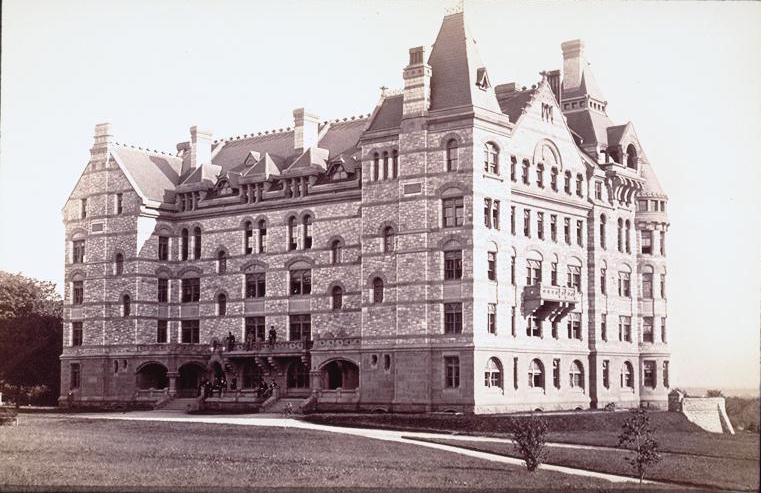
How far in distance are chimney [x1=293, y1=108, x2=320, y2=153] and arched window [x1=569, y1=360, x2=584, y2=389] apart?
21.3 metres

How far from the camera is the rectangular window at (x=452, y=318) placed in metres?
57.3

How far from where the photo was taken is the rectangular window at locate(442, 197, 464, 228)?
57.6 metres

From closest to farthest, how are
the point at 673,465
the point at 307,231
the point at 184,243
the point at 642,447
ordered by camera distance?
the point at 642,447
the point at 673,465
the point at 307,231
the point at 184,243

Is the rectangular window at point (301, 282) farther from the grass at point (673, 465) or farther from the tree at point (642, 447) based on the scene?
the tree at point (642, 447)

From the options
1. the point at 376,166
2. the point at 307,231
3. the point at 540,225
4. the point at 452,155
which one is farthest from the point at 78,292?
the point at 540,225

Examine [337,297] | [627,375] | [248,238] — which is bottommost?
[627,375]

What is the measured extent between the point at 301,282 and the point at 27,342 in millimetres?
21500

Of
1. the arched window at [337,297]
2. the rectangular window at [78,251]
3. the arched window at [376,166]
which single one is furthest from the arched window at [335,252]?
the rectangular window at [78,251]

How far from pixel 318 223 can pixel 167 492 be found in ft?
121

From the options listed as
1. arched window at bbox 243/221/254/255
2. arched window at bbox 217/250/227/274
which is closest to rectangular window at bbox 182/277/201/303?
arched window at bbox 217/250/227/274

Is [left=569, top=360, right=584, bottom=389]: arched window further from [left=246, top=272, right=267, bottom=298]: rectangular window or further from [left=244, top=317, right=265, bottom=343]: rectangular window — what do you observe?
[left=246, top=272, right=267, bottom=298]: rectangular window

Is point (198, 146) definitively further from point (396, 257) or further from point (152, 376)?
point (396, 257)

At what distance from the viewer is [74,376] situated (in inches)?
2874

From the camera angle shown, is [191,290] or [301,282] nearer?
[301,282]
